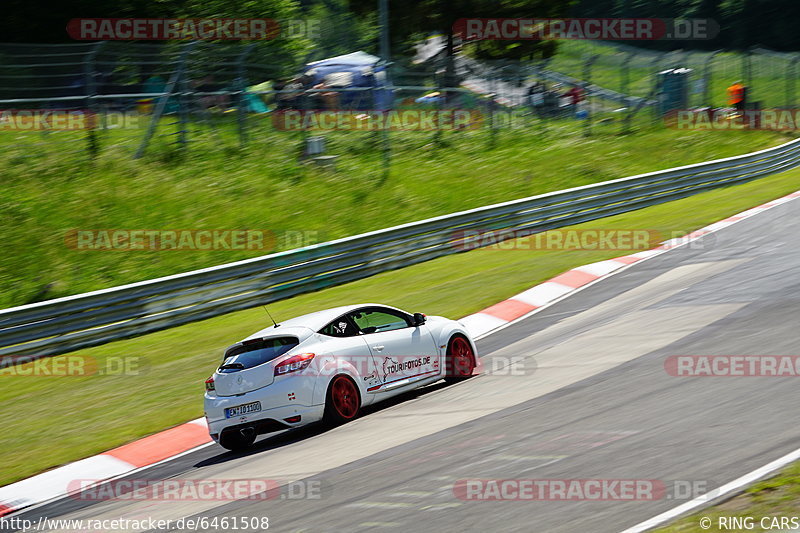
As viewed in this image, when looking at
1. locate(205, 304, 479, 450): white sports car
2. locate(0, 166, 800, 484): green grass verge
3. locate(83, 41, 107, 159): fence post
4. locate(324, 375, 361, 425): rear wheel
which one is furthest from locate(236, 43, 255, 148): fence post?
locate(324, 375, 361, 425): rear wheel

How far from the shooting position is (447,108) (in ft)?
93.6

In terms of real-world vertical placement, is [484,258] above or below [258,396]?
below

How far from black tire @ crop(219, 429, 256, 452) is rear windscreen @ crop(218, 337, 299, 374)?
2.11 feet

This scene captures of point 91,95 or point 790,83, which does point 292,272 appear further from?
point 790,83

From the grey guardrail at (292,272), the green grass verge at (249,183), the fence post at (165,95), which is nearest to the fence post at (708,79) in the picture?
the green grass verge at (249,183)

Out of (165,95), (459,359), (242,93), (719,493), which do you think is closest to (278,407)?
(459,359)

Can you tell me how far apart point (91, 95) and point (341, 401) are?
594 inches

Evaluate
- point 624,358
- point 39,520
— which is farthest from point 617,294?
point 39,520

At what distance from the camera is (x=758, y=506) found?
5367mm

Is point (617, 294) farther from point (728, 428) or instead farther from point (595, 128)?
point (595, 128)

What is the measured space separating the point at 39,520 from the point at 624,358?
6.25 m

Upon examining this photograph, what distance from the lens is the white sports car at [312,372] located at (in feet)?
30.3

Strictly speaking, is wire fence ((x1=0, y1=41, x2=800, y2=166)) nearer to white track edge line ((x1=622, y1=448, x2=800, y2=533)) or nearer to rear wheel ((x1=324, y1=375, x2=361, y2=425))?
rear wheel ((x1=324, y1=375, x2=361, y2=425))

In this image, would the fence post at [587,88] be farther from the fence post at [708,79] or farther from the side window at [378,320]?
the side window at [378,320]
